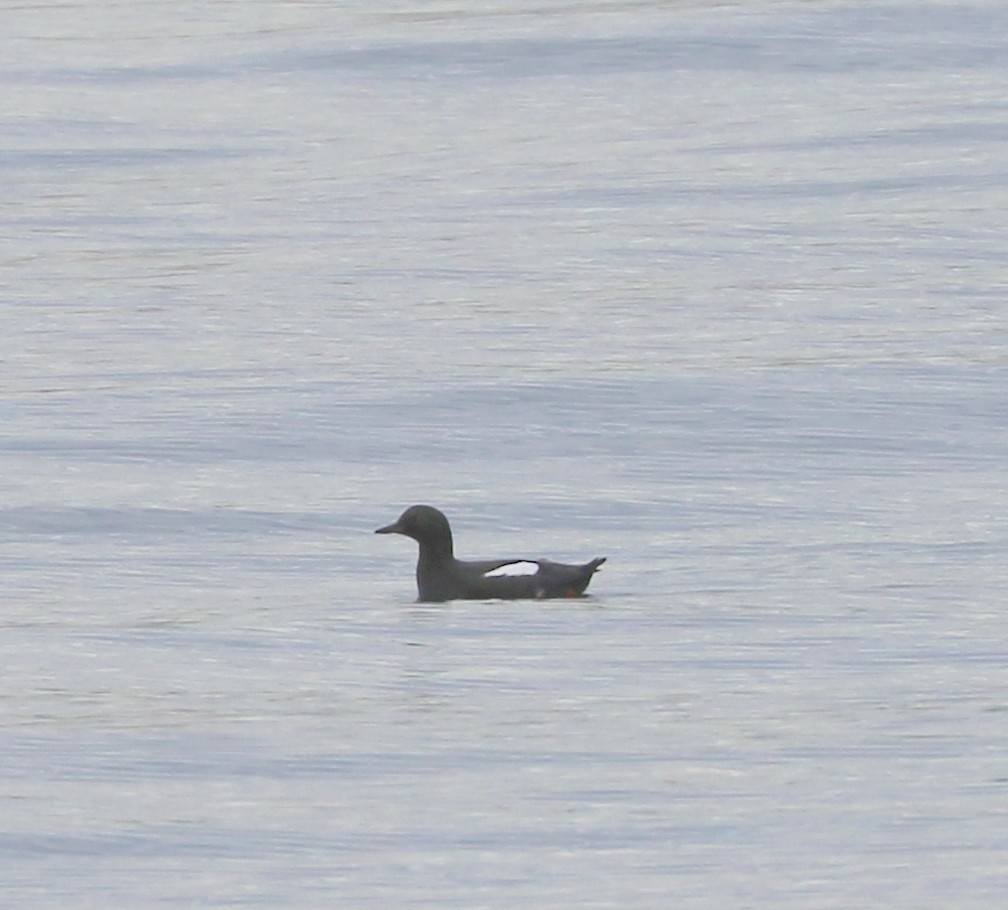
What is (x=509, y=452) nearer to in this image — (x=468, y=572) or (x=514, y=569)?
(x=468, y=572)

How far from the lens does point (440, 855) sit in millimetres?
10219

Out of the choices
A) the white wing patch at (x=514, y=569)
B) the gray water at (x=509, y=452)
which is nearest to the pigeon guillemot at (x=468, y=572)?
the white wing patch at (x=514, y=569)

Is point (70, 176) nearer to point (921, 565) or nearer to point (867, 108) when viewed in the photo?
point (867, 108)

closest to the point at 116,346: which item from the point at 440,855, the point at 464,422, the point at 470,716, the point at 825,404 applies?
the point at 464,422

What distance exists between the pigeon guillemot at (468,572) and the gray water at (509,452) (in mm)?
155

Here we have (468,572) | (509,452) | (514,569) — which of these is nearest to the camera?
(514,569)

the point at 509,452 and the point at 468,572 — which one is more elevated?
the point at 509,452

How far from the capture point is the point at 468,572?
49.5 ft

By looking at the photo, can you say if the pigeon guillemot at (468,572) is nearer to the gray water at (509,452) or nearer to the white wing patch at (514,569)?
the white wing patch at (514,569)

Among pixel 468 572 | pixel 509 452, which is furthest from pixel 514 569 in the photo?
pixel 509 452

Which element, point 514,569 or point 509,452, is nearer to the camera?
point 514,569

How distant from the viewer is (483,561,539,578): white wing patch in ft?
47.9

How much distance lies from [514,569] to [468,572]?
392mm

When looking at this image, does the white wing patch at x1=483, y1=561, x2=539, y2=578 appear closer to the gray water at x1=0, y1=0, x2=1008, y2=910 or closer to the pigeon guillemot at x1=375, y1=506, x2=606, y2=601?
the pigeon guillemot at x1=375, y1=506, x2=606, y2=601
